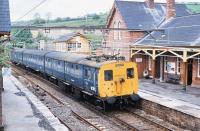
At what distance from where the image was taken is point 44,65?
31.5 metres

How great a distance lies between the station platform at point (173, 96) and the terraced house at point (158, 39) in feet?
2.77

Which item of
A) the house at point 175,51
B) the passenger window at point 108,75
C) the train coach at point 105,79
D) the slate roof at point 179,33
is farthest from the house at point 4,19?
the slate roof at point 179,33

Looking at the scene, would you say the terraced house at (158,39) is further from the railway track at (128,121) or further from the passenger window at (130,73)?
the railway track at (128,121)

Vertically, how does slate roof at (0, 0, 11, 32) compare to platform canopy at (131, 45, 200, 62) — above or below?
above

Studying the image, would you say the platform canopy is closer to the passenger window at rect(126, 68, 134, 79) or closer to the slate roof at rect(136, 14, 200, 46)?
the slate roof at rect(136, 14, 200, 46)

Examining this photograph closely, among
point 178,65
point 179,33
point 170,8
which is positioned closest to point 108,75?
point 178,65

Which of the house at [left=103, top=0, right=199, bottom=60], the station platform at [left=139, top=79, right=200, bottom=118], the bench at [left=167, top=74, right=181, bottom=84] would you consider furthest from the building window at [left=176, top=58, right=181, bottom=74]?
the house at [left=103, top=0, right=199, bottom=60]

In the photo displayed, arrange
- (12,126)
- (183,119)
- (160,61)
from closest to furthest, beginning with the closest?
(12,126) → (183,119) → (160,61)

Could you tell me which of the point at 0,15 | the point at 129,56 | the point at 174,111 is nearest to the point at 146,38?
the point at 129,56

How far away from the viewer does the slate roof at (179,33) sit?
80.5 feet

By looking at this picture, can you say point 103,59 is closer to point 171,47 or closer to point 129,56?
point 171,47

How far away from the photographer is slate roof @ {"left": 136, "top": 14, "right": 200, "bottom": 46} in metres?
24.5

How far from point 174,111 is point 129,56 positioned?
51.0ft

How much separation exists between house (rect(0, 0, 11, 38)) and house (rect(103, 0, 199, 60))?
696 inches
